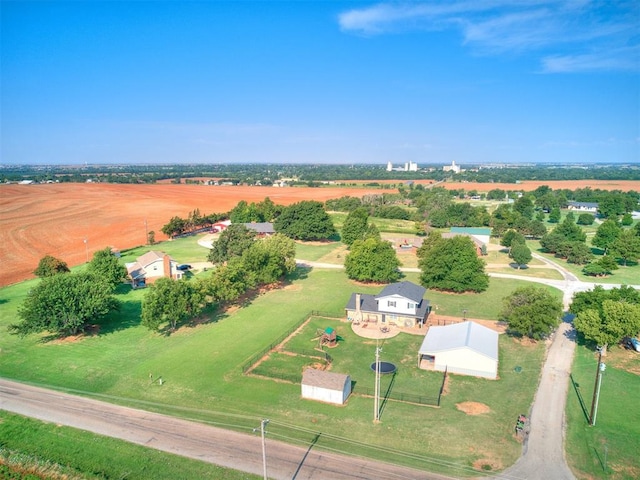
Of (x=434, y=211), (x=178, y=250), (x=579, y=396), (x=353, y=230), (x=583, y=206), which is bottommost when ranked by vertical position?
(x=579, y=396)

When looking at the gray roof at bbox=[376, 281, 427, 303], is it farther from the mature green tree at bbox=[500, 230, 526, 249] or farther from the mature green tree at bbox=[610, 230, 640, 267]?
A: the mature green tree at bbox=[610, 230, 640, 267]

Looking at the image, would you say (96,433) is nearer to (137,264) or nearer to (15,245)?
(137,264)

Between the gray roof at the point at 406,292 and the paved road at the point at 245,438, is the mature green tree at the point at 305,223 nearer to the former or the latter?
the gray roof at the point at 406,292

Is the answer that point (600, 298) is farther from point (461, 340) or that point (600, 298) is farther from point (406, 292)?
point (406, 292)

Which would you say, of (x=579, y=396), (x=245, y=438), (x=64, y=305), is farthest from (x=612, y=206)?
(x=64, y=305)

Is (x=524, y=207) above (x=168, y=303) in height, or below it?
above

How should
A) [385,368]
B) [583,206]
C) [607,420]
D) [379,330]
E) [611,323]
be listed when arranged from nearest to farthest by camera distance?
[607,420] < [385,368] < [611,323] < [379,330] < [583,206]

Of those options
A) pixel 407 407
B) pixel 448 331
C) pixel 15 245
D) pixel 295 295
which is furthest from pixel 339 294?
pixel 15 245
